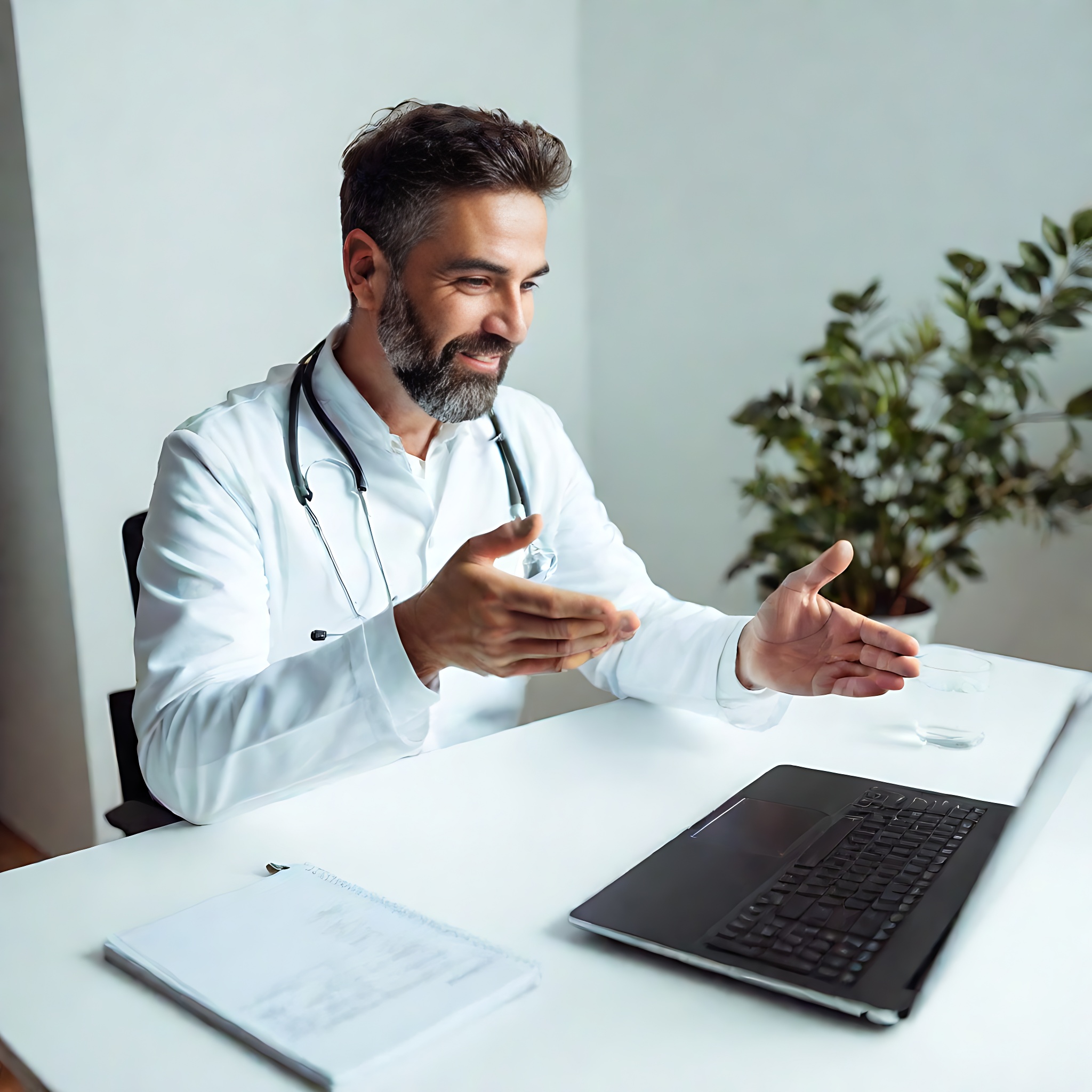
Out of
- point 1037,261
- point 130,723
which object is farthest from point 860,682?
point 1037,261

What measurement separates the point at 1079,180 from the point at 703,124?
0.94 meters

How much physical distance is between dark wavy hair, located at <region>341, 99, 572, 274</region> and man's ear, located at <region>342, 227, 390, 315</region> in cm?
1

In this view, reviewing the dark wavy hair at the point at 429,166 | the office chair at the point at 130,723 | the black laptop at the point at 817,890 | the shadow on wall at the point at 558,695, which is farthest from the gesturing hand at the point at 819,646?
the shadow on wall at the point at 558,695

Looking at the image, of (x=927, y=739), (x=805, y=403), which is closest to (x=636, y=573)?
(x=927, y=739)

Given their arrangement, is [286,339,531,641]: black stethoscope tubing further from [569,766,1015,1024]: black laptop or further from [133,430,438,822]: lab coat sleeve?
[569,766,1015,1024]: black laptop

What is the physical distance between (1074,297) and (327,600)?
56.3 inches

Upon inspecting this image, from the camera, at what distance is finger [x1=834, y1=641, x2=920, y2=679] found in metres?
1.08

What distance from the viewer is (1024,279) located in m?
1.91

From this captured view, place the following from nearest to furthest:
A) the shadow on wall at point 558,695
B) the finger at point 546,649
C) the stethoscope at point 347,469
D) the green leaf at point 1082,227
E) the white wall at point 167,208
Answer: the finger at point 546,649
the stethoscope at point 347,469
the green leaf at point 1082,227
the white wall at point 167,208
the shadow on wall at point 558,695

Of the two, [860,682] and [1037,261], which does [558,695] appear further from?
[860,682]

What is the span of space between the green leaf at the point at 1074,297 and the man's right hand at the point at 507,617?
147 cm

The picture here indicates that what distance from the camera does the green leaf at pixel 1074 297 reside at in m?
1.89

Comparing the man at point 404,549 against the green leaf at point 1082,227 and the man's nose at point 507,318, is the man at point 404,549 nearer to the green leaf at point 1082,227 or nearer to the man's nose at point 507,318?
the man's nose at point 507,318

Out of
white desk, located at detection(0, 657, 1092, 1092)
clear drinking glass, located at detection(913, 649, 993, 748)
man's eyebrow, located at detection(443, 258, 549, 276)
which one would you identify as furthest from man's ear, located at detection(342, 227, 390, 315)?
clear drinking glass, located at detection(913, 649, 993, 748)
